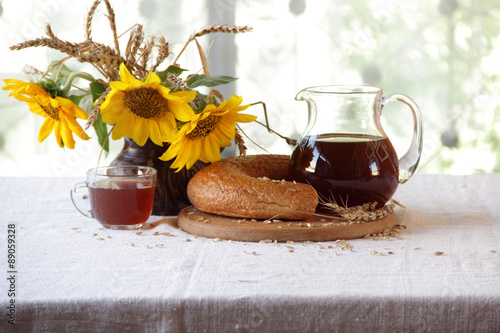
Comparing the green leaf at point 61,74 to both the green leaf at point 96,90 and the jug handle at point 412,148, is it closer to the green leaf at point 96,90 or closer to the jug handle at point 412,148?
the green leaf at point 96,90

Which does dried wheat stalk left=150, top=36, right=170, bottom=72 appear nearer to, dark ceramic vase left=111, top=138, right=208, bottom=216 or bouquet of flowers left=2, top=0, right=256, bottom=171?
bouquet of flowers left=2, top=0, right=256, bottom=171

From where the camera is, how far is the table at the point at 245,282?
0.60 metres

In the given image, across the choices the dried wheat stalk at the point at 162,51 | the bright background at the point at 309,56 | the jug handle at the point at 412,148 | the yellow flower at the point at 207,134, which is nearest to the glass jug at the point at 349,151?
the jug handle at the point at 412,148

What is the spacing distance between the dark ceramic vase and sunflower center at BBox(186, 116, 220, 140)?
83 millimetres

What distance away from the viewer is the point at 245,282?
646mm

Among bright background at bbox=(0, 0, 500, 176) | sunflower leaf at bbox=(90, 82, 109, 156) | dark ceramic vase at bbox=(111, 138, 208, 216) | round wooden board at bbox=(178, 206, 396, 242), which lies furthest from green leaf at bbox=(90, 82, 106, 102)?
bright background at bbox=(0, 0, 500, 176)

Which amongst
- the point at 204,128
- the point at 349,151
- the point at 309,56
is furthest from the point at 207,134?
the point at 309,56

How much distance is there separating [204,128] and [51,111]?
0.23 metres

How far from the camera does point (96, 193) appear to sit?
2.82ft

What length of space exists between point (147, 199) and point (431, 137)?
1999mm

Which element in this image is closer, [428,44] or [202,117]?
[202,117]

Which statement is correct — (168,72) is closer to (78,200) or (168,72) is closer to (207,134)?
(207,134)

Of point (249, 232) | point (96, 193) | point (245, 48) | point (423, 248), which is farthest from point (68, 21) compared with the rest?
point (423, 248)

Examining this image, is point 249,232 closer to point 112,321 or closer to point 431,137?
point 112,321
